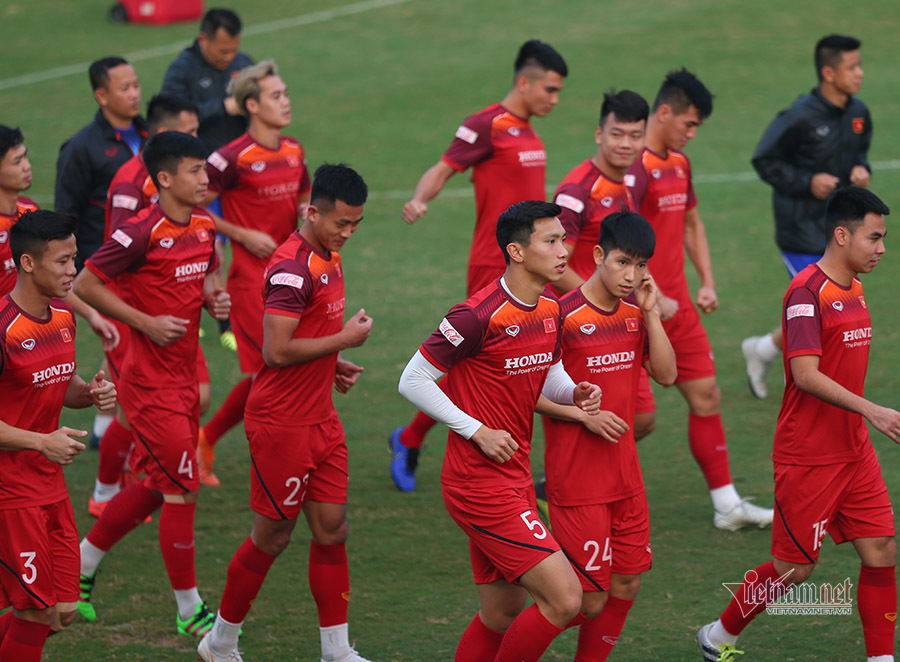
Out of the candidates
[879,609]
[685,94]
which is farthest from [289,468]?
[685,94]

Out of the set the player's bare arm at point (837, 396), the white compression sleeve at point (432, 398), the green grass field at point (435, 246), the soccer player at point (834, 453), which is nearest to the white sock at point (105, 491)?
the green grass field at point (435, 246)

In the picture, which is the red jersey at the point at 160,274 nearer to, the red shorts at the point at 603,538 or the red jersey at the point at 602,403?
the red jersey at the point at 602,403

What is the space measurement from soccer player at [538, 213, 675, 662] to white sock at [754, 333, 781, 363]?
433 cm

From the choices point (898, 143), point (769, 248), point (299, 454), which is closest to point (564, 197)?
point (299, 454)

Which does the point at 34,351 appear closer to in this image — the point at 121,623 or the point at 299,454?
the point at 299,454

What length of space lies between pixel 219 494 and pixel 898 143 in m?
12.3

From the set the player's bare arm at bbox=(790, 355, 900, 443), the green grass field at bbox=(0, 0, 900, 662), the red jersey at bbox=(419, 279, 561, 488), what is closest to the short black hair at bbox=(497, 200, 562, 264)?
the red jersey at bbox=(419, 279, 561, 488)

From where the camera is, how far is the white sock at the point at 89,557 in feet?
21.5

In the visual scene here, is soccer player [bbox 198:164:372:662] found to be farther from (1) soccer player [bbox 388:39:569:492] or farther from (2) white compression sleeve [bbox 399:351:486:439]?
(1) soccer player [bbox 388:39:569:492]

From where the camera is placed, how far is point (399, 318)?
38.5ft

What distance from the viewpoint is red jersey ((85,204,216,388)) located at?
6281mm

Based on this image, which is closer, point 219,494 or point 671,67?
point 219,494

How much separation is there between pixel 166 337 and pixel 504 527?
220cm

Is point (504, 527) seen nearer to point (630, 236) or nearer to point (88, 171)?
point (630, 236)
